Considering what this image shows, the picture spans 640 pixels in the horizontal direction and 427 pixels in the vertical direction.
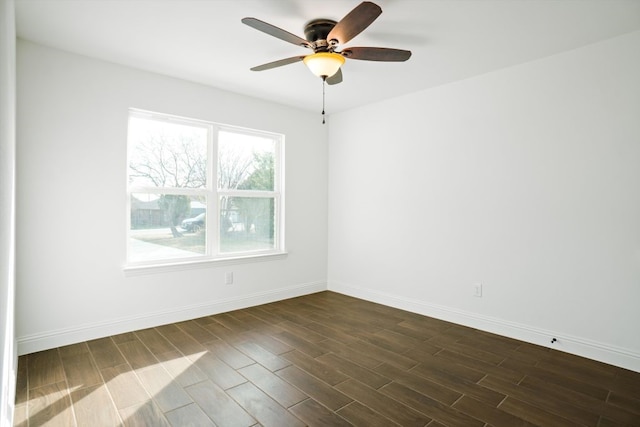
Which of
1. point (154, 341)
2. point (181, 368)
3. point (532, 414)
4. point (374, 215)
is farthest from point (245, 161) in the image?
point (532, 414)

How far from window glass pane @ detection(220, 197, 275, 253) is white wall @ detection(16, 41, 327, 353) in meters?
0.35

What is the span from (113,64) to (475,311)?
13.5 ft

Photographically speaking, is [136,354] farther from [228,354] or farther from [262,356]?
[262,356]

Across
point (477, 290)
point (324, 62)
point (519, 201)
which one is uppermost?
point (324, 62)

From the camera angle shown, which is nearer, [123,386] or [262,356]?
[123,386]

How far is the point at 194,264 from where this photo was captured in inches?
Answer: 143

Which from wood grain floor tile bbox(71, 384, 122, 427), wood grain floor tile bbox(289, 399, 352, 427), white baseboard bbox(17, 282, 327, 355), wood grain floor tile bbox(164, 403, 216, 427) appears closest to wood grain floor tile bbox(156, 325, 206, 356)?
white baseboard bbox(17, 282, 327, 355)

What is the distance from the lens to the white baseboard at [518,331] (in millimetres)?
2637

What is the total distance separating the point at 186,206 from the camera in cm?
Answer: 367

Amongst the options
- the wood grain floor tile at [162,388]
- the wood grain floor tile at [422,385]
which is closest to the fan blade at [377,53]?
the wood grain floor tile at [422,385]

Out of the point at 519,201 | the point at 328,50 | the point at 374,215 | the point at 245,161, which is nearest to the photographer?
the point at 328,50

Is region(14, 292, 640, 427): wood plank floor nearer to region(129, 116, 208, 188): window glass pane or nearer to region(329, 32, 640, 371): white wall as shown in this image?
region(329, 32, 640, 371): white wall

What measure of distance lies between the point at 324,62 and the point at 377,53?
1.22 feet

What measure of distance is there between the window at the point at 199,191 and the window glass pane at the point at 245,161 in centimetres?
1
